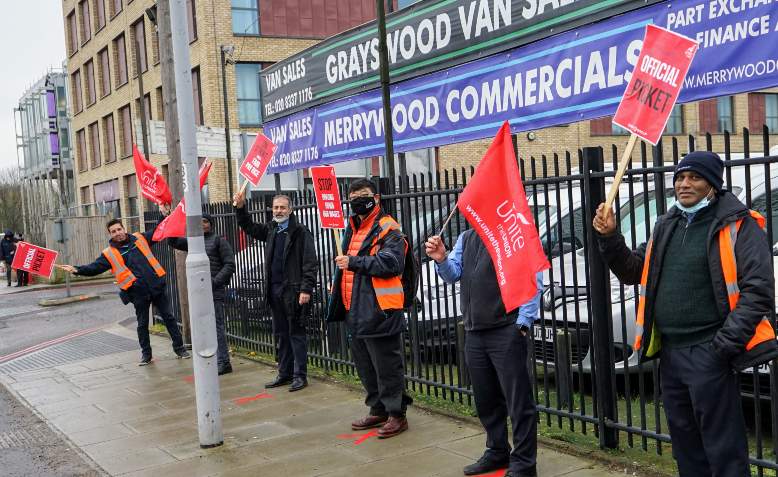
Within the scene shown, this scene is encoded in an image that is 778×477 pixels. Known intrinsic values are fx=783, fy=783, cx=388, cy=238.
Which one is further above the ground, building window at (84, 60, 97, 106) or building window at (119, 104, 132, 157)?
building window at (84, 60, 97, 106)

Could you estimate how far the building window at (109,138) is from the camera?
1658 inches

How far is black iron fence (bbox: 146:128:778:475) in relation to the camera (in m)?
4.99

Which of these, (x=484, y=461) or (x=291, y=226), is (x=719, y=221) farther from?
(x=291, y=226)

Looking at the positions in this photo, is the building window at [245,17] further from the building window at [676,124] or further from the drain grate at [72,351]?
the drain grate at [72,351]

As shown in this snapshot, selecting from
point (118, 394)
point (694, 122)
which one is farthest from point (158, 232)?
point (694, 122)

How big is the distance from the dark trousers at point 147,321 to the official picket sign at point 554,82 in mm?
2903

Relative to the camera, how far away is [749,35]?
17.8ft

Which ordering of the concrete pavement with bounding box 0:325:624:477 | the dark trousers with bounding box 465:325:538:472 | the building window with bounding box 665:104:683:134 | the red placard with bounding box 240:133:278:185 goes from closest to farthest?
the dark trousers with bounding box 465:325:538:472 < the concrete pavement with bounding box 0:325:624:477 < the red placard with bounding box 240:133:278:185 < the building window with bounding box 665:104:683:134

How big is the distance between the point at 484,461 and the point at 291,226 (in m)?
3.58

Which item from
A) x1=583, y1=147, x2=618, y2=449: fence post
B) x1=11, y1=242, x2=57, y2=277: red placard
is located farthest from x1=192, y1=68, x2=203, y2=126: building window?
x1=583, y1=147, x2=618, y2=449: fence post

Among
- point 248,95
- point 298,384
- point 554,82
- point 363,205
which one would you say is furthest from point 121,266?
point 248,95

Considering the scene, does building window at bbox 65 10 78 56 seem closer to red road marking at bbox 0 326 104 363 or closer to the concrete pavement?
red road marking at bbox 0 326 104 363

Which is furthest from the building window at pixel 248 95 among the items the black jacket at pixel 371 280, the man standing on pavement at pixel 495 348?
the man standing on pavement at pixel 495 348

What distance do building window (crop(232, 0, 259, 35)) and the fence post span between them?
26.3 metres
